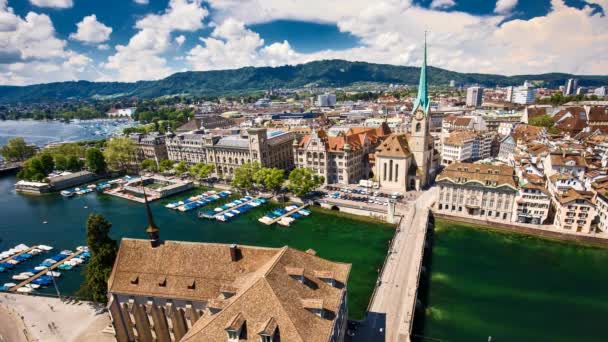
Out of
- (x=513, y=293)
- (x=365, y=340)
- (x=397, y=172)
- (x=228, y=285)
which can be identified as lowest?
(x=513, y=293)

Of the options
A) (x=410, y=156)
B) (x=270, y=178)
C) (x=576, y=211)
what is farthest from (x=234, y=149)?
(x=576, y=211)

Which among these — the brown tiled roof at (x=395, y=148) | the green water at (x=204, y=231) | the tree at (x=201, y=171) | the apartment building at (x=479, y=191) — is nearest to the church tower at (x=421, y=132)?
the brown tiled roof at (x=395, y=148)

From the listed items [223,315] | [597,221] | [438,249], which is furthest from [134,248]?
[597,221]

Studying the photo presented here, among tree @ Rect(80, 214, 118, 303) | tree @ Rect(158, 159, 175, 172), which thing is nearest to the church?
tree @ Rect(80, 214, 118, 303)

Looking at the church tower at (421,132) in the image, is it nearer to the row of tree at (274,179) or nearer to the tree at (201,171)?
the row of tree at (274,179)

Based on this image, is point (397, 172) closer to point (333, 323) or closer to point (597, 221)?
point (597, 221)

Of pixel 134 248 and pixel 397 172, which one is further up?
pixel 134 248

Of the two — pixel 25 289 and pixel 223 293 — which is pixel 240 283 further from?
pixel 25 289
